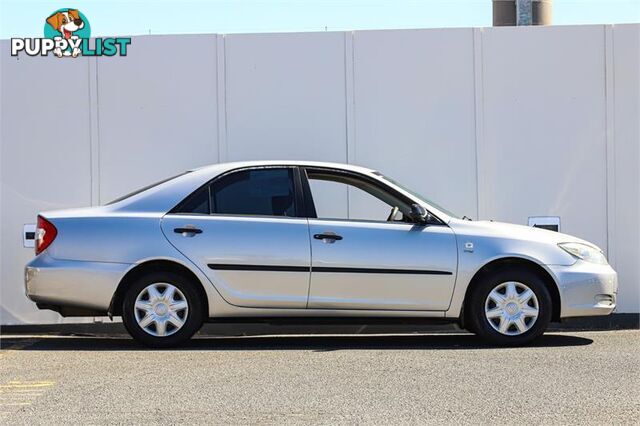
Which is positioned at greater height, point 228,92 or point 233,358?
point 228,92

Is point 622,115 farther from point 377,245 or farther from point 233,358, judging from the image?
point 233,358

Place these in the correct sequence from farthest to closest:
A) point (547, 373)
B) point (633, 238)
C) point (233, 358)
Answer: point (633, 238)
point (233, 358)
point (547, 373)

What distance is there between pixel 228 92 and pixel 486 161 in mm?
2914

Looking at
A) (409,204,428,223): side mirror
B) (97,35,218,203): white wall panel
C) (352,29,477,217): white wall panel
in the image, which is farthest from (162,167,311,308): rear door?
(352,29,477,217): white wall panel

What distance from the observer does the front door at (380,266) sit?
8.32m

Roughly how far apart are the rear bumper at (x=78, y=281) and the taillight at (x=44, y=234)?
130 mm

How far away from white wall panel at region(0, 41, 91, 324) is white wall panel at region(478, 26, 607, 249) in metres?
4.41

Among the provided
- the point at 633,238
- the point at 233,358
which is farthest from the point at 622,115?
the point at 233,358

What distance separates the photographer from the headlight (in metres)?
8.62

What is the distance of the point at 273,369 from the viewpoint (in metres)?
7.28

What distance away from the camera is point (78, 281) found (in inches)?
325

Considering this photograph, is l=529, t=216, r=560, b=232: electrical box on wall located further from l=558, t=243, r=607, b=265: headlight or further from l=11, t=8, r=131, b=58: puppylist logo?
l=11, t=8, r=131, b=58: puppylist logo

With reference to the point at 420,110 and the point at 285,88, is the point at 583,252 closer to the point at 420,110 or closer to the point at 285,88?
the point at 420,110

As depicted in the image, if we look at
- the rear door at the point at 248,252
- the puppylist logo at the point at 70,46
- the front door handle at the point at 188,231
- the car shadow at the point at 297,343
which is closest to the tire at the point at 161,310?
the car shadow at the point at 297,343
